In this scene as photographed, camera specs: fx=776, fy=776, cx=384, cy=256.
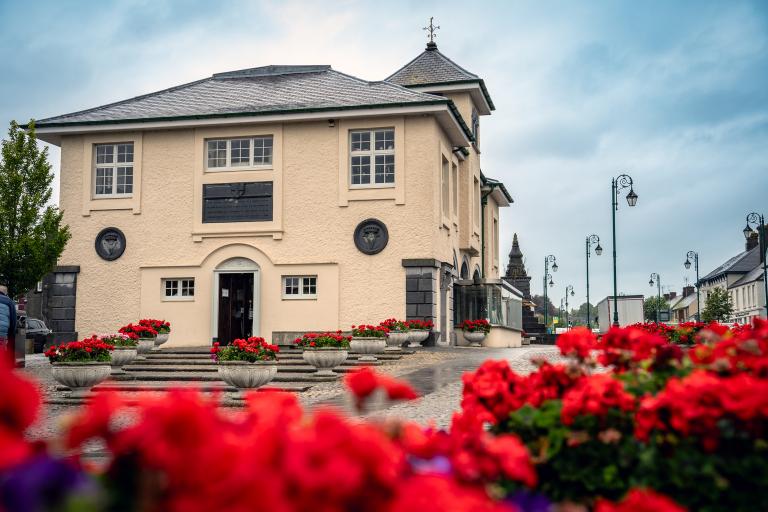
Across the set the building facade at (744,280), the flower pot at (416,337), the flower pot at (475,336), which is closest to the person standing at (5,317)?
the flower pot at (416,337)

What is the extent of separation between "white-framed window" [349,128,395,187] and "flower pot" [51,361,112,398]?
12264 millimetres

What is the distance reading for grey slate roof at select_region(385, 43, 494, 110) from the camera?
3030cm

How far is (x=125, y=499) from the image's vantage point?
1.91 metres

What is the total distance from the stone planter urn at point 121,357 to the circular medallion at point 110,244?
8.64 m

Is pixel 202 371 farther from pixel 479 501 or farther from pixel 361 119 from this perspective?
pixel 479 501

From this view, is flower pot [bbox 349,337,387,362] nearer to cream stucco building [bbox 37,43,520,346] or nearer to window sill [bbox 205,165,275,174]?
cream stucco building [bbox 37,43,520,346]

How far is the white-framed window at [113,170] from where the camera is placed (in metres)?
26.8

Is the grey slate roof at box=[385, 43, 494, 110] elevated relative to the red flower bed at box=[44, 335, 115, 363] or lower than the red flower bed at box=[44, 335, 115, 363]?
elevated

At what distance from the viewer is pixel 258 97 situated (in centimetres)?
2678

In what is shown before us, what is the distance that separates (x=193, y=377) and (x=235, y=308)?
830 cm

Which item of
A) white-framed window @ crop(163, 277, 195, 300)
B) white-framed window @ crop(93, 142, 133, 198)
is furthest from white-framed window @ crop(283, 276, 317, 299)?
white-framed window @ crop(93, 142, 133, 198)

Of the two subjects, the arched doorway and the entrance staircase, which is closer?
the entrance staircase

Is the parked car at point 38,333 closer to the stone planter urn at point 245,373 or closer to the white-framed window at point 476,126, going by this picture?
the white-framed window at point 476,126

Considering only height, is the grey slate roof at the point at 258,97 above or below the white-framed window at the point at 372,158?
above
